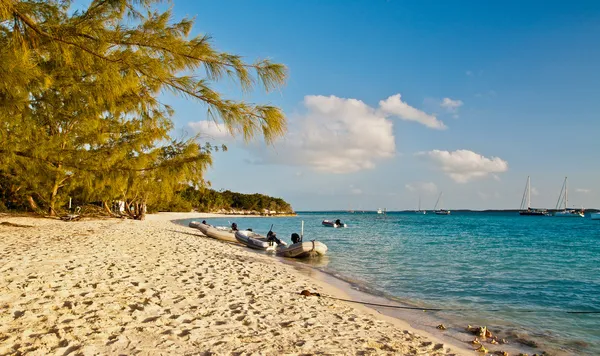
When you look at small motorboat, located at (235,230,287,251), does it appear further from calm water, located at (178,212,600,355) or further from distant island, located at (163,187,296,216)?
distant island, located at (163,187,296,216)

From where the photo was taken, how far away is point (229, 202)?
115 meters

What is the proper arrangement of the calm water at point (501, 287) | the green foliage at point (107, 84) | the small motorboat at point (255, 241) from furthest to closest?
the small motorboat at point (255, 241) → the calm water at point (501, 287) → the green foliage at point (107, 84)

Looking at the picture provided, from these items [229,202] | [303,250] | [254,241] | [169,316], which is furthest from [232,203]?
[169,316]

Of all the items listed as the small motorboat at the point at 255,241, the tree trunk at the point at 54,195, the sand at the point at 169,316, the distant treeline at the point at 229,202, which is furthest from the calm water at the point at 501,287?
the distant treeline at the point at 229,202

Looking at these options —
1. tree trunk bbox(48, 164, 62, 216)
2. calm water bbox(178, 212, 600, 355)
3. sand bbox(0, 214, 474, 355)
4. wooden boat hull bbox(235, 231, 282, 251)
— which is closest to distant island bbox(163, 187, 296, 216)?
tree trunk bbox(48, 164, 62, 216)

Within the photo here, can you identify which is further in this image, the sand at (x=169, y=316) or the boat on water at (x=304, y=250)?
the boat on water at (x=304, y=250)

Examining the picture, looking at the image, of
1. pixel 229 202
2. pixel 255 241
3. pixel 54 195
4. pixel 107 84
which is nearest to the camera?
pixel 107 84

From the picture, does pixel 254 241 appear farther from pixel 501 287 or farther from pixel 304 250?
pixel 501 287

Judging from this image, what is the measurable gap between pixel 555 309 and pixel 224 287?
762cm

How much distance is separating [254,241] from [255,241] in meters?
0.10

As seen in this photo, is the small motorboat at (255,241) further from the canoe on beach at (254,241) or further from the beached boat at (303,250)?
the beached boat at (303,250)

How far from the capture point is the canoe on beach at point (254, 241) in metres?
18.9

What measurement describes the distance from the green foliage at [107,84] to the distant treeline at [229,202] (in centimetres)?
7200

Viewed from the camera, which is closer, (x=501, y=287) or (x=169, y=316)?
(x=169, y=316)
